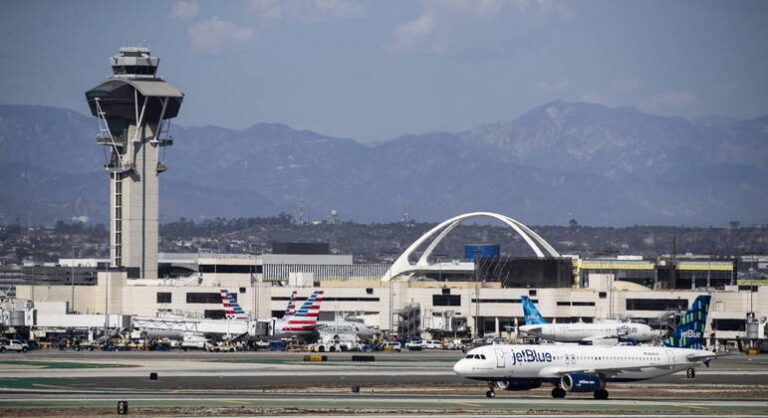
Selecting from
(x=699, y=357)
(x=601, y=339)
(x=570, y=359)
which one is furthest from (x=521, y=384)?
(x=601, y=339)

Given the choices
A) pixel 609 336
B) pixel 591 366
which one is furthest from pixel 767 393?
pixel 609 336

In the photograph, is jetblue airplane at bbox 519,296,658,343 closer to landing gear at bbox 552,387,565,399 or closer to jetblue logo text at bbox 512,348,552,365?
landing gear at bbox 552,387,565,399

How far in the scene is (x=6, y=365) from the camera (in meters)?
136

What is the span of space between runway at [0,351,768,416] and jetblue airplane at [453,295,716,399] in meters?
1.36

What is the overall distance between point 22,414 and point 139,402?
9349 millimetres

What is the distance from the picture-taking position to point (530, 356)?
101 meters

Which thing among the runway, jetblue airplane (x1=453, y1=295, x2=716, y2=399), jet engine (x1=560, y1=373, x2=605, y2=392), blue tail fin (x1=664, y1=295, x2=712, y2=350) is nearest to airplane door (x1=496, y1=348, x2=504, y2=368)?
jetblue airplane (x1=453, y1=295, x2=716, y2=399)

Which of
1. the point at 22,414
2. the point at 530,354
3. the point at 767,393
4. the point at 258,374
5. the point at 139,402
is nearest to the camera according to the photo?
the point at 22,414

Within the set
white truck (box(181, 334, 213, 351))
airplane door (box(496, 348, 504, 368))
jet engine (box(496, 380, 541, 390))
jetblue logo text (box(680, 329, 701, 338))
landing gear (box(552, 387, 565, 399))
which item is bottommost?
white truck (box(181, 334, 213, 351))

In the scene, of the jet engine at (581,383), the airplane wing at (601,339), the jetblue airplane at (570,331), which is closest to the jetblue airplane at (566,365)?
the jet engine at (581,383)

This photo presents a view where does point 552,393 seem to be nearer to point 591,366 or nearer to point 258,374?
point 591,366

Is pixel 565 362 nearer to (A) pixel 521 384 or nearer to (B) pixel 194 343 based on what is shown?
(A) pixel 521 384

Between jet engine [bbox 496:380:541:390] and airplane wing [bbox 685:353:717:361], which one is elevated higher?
airplane wing [bbox 685:353:717:361]

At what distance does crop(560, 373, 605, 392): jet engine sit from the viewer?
100 metres
